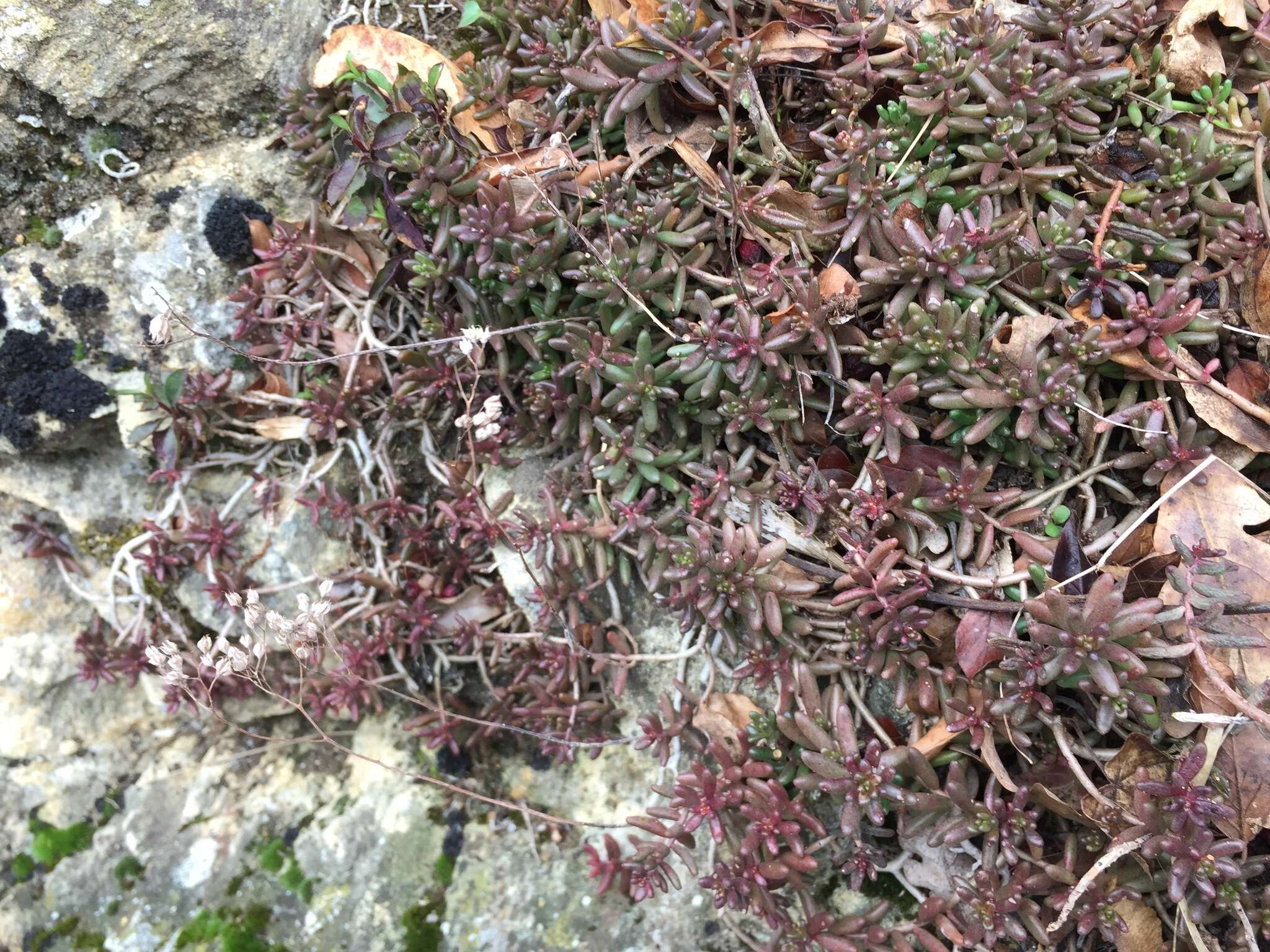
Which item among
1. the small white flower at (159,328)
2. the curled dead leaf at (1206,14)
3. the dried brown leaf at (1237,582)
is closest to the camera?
the dried brown leaf at (1237,582)

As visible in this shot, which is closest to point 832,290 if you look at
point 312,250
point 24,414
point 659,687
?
point 659,687

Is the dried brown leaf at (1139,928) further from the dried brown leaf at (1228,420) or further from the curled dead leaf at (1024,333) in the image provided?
the curled dead leaf at (1024,333)

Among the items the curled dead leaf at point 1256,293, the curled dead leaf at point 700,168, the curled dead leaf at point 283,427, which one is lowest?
the curled dead leaf at point 283,427

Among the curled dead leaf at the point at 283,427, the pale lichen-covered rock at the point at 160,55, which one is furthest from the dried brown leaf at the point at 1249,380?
the pale lichen-covered rock at the point at 160,55

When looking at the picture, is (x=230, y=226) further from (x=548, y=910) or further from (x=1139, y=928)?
(x=1139, y=928)

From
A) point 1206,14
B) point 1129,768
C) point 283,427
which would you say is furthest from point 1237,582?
point 283,427

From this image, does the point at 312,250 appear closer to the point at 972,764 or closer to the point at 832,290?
the point at 832,290
